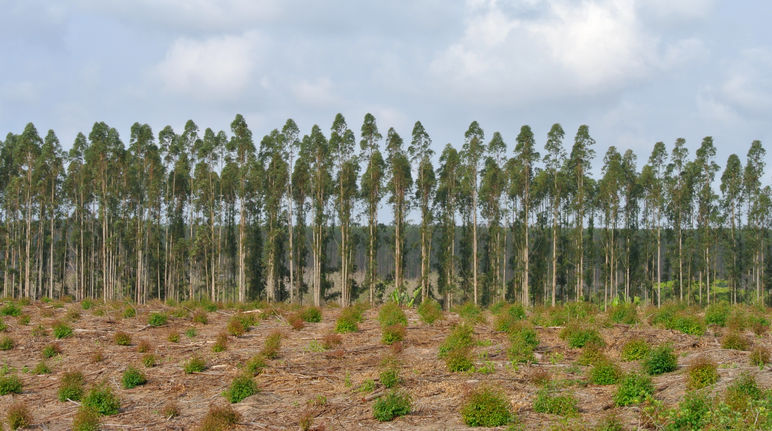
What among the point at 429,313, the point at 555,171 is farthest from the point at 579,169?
the point at 429,313

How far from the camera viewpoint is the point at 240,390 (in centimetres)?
1286

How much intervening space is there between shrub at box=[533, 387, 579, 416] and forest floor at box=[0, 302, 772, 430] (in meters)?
0.18

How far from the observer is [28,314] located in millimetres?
24094

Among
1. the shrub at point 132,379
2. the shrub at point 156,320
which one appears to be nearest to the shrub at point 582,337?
the shrub at point 132,379

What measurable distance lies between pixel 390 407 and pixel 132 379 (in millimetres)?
7282

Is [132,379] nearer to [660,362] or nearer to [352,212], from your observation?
[660,362]

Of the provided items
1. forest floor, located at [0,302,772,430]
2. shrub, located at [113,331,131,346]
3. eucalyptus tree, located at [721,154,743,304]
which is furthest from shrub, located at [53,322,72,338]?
eucalyptus tree, located at [721,154,743,304]

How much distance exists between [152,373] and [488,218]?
1759 inches

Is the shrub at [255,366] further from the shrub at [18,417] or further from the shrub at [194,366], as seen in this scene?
the shrub at [18,417]

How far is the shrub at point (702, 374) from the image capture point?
10.7 metres

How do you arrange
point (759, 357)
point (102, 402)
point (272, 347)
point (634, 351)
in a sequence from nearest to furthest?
point (759, 357), point (102, 402), point (634, 351), point (272, 347)

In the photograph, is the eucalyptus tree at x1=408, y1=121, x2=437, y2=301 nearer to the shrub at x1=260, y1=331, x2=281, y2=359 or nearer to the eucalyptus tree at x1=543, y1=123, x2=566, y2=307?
the eucalyptus tree at x1=543, y1=123, x2=566, y2=307

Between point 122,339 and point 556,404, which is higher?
point 556,404

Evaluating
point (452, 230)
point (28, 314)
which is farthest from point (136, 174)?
point (28, 314)
